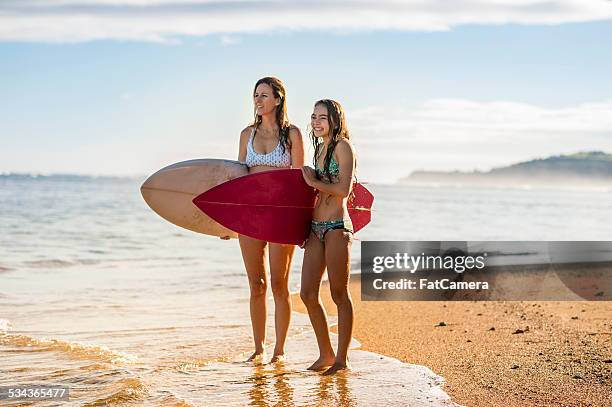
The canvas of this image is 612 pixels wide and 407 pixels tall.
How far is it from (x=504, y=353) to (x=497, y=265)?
22.6 ft

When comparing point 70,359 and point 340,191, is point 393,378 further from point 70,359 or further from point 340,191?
point 70,359

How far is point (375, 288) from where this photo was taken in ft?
34.1

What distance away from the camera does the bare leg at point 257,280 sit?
562 cm

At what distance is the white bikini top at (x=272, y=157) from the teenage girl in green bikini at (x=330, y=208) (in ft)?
1.07

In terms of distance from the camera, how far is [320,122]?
5.11m

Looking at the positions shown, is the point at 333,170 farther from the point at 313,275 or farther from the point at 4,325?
the point at 4,325

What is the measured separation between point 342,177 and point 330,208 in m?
0.22

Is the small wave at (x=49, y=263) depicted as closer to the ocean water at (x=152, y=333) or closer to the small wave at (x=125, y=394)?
the ocean water at (x=152, y=333)

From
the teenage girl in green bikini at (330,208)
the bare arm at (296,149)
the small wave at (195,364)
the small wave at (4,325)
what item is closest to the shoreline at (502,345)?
the teenage girl in green bikini at (330,208)

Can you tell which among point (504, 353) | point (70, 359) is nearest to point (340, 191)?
point (504, 353)

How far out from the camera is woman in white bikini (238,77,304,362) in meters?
5.51

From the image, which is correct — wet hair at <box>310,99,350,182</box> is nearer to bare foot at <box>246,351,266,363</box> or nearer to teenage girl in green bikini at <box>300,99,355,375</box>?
teenage girl in green bikini at <box>300,99,355,375</box>

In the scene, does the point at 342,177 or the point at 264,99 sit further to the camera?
the point at 264,99

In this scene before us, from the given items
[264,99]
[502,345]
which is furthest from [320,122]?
[502,345]
